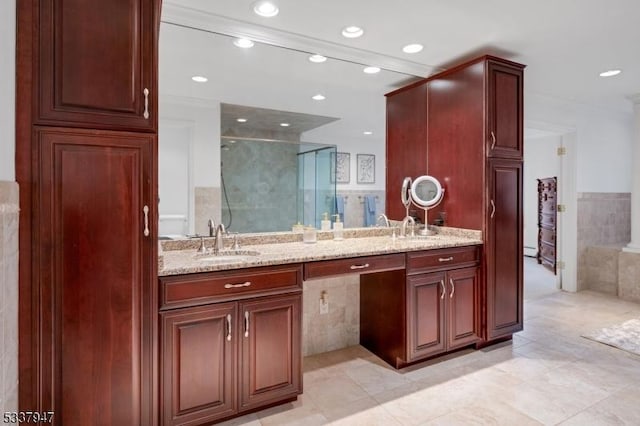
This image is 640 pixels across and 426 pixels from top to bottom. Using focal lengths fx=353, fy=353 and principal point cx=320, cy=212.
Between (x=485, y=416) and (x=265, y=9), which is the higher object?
(x=265, y=9)

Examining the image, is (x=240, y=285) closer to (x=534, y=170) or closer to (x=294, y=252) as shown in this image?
(x=294, y=252)

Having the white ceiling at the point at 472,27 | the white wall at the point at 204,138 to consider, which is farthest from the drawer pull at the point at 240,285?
the white ceiling at the point at 472,27

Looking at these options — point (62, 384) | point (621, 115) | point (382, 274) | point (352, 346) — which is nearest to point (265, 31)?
point (382, 274)

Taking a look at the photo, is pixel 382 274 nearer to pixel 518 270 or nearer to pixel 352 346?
pixel 352 346

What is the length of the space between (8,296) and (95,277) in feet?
0.96

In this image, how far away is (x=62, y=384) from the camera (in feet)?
4.74

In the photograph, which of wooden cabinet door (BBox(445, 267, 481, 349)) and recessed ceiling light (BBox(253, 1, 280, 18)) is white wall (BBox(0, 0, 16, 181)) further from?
wooden cabinet door (BBox(445, 267, 481, 349))

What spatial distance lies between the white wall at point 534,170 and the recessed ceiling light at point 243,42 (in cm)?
568

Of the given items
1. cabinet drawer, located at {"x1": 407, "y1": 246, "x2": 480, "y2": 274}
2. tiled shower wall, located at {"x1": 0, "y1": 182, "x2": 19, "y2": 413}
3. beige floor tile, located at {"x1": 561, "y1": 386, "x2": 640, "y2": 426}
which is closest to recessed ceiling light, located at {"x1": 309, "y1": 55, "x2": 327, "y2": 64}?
cabinet drawer, located at {"x1": 407, "y1": 246, "x2": 480, "y2": 274}

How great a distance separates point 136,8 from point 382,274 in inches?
83.4

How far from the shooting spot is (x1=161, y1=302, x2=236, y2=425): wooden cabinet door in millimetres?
1658

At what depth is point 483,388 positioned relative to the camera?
7.20ft

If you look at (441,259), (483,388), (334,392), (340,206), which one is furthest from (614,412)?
(340,206)

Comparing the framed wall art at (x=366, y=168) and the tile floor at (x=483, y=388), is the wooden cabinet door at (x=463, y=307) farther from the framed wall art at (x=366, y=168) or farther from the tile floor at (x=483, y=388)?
the framed wall art at (x=366, y=168)
